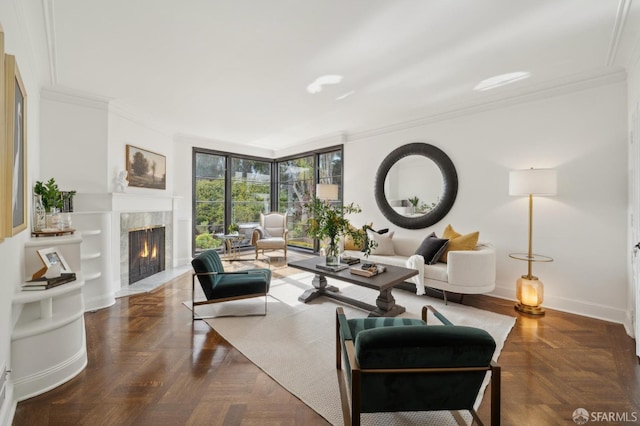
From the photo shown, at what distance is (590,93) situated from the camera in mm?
3369

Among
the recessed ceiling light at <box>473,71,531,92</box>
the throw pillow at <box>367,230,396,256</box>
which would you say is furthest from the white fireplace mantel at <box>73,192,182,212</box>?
the recessed ceiling light at <box>473,71,531,92</box>

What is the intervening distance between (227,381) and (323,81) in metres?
3.25

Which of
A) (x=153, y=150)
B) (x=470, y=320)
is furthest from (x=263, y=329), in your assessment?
(x=153, y=150)

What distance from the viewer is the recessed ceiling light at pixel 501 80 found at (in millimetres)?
3318

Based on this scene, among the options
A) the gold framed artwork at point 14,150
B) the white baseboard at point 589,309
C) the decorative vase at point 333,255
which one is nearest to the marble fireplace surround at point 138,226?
the gold framed artwork at point 14,150

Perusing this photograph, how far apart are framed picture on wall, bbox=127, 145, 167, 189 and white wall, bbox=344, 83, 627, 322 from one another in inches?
201

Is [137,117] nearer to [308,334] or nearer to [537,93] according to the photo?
[308,334]

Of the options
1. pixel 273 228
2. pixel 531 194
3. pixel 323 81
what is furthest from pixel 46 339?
pixel 273 228

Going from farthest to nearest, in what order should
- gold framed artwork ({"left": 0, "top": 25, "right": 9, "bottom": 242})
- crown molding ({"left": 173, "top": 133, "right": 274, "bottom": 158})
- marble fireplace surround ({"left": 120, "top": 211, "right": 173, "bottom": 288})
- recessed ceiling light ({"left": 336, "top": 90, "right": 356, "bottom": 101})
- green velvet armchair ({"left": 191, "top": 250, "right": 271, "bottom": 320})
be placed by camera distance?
crown molding ({"left": 173, "top": 133, "right": 274, "bottom": 158}) → marble fireplace surround ({"left": 120, "top": 211, "right": 173, "bottom": 288}) → recessed ceiling light ({"left": 336, "top": 90, "right": 356, "bottom": 101}) → green velvet armchair ({"left": 191, "top": 250, "right": 271, "bottom": 320}) → gold framed artwork ({"left": 0, "top": 25, "right": 9, "bottom": 242})

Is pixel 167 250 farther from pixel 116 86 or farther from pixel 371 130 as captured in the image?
pixel 371 130

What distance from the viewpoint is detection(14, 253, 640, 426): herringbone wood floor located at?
1786 mm

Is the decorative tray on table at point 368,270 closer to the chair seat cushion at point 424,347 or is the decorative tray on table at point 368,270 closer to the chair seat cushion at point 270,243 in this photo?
the chair seat cushion at point 424,347

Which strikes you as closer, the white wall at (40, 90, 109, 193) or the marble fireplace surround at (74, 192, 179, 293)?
the white wall at (40, 90, 109, 193)

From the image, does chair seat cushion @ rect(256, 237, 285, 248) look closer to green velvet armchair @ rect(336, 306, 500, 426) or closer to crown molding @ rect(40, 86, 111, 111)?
crown molding @ rect(40, 86, 111, 111)
